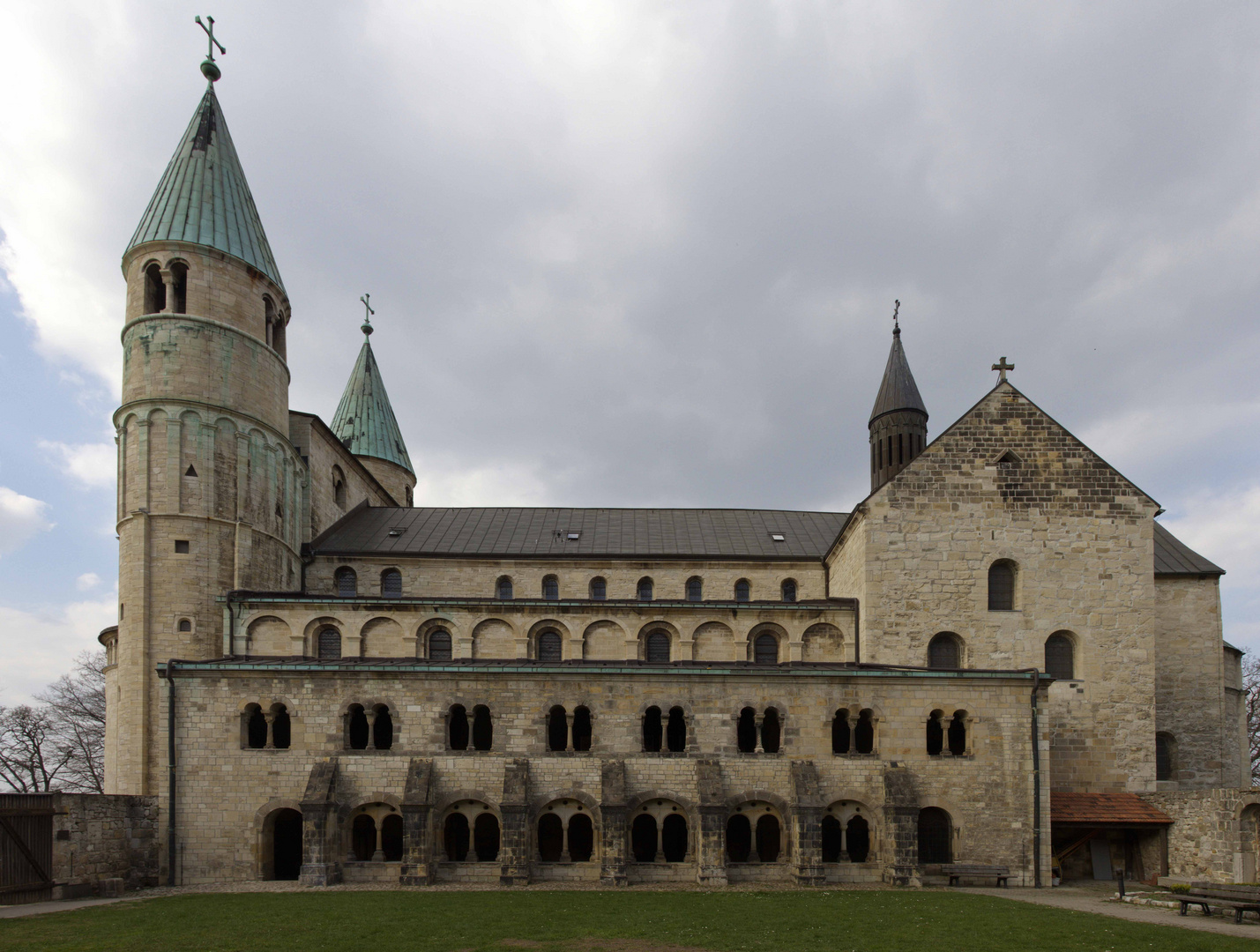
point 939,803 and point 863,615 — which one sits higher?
point 863,615

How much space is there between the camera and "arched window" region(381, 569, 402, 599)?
3512cm

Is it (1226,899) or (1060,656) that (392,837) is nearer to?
(1226,899)

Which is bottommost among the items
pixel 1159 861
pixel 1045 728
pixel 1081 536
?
pixel 1159 861

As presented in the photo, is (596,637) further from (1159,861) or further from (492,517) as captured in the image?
(1159,861)

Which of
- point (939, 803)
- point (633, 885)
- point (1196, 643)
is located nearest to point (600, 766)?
point (633, 885)

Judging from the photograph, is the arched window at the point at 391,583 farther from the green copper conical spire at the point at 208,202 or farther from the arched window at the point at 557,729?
the green copper conical spire at the point at 208,202

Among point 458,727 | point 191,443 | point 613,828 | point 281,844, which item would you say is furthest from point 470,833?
point 191,443

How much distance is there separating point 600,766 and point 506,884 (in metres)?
4.01

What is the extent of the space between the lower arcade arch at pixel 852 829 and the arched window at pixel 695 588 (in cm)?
1242

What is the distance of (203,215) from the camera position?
3200cm

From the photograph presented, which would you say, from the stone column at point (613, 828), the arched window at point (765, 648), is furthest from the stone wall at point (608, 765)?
the arched window at point (765, 648)

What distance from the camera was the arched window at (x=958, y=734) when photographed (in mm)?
25844

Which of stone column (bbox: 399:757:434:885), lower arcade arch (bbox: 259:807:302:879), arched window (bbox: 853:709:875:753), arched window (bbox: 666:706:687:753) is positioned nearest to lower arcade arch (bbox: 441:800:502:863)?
stone column (bbox: 399:757:434:885)

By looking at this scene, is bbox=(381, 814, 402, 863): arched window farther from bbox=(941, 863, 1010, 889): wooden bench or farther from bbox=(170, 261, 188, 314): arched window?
bbox=(170, 261, 188, 314): arched window
